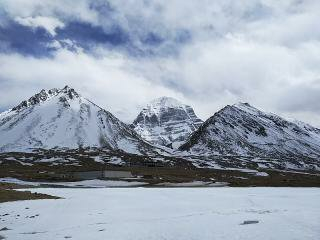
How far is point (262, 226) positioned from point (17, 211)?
21.4 metres

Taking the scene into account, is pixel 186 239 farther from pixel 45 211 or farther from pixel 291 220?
pixel 45 211

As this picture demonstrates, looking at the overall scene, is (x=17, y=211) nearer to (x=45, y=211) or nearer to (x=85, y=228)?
(x=45, y=211)

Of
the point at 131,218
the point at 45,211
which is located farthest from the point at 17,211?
the point at 131,218

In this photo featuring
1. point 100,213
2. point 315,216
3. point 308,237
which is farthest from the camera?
point 100,213

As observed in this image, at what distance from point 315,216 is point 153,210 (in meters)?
13.5

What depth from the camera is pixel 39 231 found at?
29.5 metres

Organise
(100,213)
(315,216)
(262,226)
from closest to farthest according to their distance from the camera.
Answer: (262,226) < (315,216) < (100,213)

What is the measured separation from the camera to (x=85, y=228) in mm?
30031

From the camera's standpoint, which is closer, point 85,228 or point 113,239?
point 113,239

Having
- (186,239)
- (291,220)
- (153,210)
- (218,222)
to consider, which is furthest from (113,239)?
(153,210)

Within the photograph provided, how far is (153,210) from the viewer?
40.6 metres

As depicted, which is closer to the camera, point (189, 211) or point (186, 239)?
point (186, 239)

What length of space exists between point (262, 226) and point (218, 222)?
338cm

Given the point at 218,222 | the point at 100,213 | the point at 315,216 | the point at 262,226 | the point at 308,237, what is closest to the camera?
the point at 308,237
